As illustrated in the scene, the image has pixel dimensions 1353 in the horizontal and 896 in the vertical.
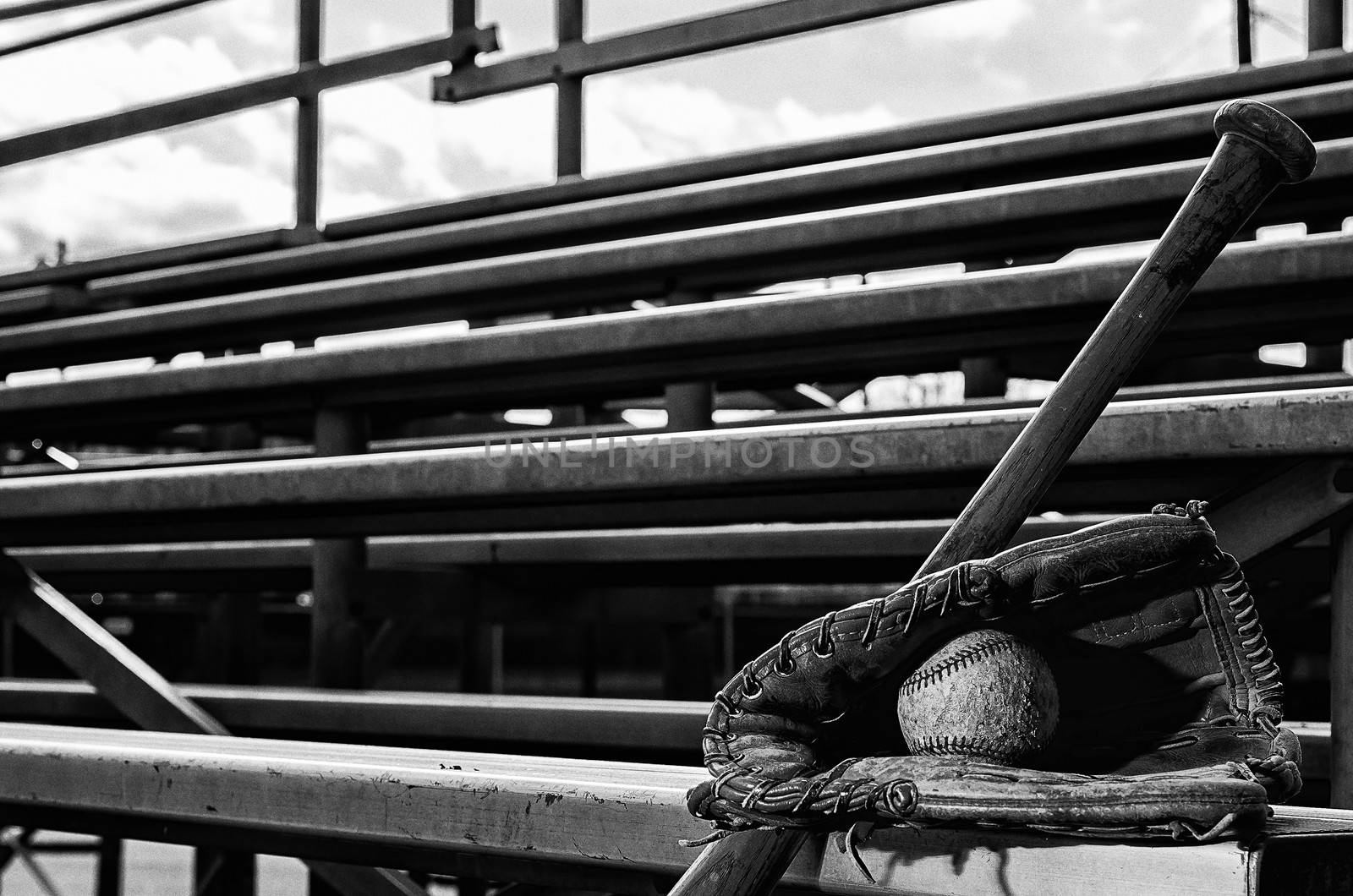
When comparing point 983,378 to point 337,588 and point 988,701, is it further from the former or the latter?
point 988,701

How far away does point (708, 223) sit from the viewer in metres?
2.10

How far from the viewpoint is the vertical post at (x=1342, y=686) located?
0.89 m

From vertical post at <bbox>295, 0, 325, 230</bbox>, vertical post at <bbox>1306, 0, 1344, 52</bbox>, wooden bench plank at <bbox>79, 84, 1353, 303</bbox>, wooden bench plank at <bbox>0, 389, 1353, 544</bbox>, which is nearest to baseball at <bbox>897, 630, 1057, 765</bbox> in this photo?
wooden bench plank at <bbox>0, 389, 1353, 544</bbox>

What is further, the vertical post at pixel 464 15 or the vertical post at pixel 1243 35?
the vertical post at pixel 464 15

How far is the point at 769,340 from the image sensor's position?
4.53 ft

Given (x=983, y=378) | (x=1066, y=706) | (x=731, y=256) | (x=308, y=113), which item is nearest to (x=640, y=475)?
(x=1066, y=706)

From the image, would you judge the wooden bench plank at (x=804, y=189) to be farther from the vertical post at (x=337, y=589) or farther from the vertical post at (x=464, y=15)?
the vertical post at (x=337, y=589)

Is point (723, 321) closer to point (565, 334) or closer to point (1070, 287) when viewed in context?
point (565, 334)

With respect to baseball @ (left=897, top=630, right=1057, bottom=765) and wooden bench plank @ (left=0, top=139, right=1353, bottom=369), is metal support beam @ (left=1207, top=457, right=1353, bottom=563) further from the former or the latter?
wooden bench plank @ (left=0, top=139, right=1353, bottom=369)

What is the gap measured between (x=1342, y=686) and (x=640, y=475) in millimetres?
572

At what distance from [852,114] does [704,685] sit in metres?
2.08

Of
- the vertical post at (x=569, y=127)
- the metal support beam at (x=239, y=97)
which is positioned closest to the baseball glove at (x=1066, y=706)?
the vertical post at (x=569, y=127)

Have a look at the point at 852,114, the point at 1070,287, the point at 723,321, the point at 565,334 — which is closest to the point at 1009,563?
the point at 1070,287

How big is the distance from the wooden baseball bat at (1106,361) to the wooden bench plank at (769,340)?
1.22ft
